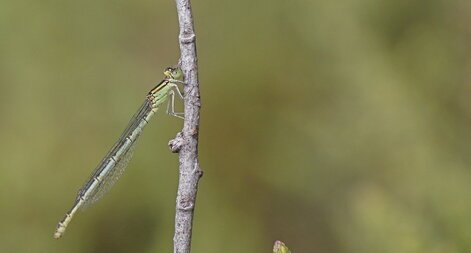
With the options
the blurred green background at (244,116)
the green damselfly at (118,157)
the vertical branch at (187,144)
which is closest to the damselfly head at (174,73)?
the green damselfly at (118,157)

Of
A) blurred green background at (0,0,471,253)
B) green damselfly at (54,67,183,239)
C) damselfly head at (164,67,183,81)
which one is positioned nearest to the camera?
damselfly head at (164,67,183,81)

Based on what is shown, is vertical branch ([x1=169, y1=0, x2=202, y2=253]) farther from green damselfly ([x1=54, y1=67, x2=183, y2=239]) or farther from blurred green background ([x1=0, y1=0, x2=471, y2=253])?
blurred green background ([x1=0, y1=0, x2=471, y2=253])

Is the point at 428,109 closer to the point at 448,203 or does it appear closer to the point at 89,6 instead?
the point at 448,203

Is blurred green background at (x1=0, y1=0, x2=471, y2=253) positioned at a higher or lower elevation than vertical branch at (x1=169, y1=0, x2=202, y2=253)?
higher

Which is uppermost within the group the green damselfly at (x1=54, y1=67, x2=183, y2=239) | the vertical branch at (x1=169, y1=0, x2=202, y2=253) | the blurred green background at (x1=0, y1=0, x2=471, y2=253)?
the blurred green background at (x1=0, y1=0, x2=471, y2=253)

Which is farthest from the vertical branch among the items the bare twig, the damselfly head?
the damselfly head

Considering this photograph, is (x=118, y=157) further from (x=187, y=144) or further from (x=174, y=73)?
(x=187, y=144)

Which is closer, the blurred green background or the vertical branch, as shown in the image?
the vertical branch
